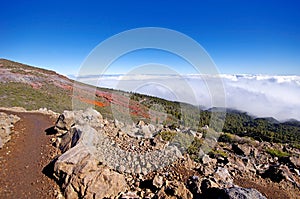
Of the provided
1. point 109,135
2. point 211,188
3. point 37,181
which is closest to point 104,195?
point 37,181

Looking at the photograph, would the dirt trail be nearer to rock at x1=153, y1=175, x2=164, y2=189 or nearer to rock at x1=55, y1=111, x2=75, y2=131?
rock at x1=55, y1=111, x2=75, y2=131

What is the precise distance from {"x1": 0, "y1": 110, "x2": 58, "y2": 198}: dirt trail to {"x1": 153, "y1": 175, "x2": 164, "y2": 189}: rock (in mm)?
3495

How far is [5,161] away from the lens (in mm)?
9180

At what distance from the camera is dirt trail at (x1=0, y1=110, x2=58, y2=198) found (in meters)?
7.75

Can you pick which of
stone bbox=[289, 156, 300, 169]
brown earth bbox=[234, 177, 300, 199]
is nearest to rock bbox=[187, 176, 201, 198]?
brown earth bbox=[234, 177, 300, 199]

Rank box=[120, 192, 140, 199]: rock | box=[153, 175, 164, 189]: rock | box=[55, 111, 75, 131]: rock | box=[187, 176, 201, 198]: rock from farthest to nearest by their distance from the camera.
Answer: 1. box=[55, 111, 75, 131]: rock
2. box=[153, 175, 164, 189]: rock
3. box=[187, 176, 201, 198]: rock
4. box=[120, 192, 140, 199]: rock

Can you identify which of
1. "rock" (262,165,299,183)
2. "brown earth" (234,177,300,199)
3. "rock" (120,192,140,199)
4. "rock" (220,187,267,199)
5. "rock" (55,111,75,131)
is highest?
"rock" (55,111,75,131)

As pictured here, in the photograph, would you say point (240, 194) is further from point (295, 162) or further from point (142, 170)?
point (295, 162)

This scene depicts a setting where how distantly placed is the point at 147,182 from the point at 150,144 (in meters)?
3.65

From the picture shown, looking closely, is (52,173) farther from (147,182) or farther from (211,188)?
(211,188)

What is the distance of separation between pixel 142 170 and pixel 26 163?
15.4ft

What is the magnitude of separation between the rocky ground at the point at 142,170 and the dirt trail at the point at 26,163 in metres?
0.54

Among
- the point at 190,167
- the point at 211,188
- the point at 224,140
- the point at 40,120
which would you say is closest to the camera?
the point at 211,188

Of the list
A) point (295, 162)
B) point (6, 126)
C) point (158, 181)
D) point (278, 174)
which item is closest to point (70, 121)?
point (6, 126)
